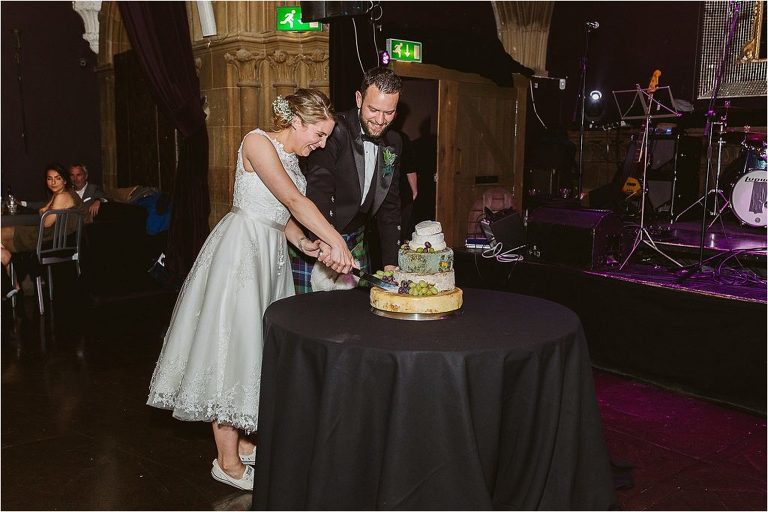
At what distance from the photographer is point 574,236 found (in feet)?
14.8

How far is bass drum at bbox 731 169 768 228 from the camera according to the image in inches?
224

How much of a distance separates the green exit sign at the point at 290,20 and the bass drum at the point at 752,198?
4.01 meters

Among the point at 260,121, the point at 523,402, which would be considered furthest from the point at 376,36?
the point at 523,402

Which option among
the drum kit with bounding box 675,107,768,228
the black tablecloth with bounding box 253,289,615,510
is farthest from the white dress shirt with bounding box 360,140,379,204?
the drum kit with bounding box 675,107,768,228

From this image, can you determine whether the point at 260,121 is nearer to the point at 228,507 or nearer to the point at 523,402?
the point at 228,507

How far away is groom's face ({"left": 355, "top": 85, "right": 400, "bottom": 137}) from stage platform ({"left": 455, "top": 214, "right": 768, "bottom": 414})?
6.89ft

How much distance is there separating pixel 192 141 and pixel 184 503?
13.1 ft

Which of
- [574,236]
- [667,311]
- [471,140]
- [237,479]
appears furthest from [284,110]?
[471,140]

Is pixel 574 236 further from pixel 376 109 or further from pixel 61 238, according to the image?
pixel 61 238

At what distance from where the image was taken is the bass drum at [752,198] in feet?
18.7

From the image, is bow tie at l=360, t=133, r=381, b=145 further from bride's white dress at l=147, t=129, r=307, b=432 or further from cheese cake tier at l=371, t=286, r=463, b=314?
cheese cake tier at l=371, t=286, r=463, b=314

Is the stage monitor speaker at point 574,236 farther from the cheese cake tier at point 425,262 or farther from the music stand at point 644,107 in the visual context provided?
the cheese cake tier at point 425,262

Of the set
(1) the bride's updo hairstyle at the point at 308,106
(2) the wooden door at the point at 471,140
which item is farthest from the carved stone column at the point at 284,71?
(1) the bride's updo hairstyle at the point at 308,106

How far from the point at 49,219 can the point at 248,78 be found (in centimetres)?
218
